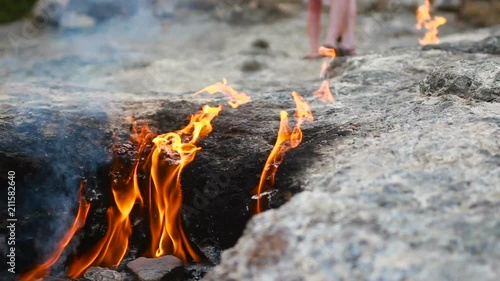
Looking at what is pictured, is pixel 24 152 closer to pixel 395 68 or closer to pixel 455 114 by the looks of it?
pixel 455 114

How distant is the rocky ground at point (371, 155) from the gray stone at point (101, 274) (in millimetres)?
25

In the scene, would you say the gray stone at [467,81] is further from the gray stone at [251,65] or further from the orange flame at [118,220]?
the gray stone at [251,65]

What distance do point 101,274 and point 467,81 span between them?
2284mm

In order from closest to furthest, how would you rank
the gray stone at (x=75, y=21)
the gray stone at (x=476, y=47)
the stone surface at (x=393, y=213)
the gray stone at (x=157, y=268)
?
the stone surface at (x=393, y=213) < the gray stone at (x=157, y=268) < the gray stone at (x=476, y=47) < the gray stone at (x=75, y=21)

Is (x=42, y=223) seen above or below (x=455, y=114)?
below

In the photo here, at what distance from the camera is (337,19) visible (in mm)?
5227

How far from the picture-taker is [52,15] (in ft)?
32.2

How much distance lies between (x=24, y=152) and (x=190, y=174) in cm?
93

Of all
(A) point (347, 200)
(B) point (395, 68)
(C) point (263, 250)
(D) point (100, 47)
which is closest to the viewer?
(C) point (263, 250)

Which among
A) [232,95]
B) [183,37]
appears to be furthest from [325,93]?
[183,37]

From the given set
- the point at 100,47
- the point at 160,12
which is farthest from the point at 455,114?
the point at 160,12

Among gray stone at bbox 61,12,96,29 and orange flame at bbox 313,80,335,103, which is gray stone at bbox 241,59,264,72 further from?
gray stone at bbox 61,12,96,29

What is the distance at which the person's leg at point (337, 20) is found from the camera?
17.0 ft

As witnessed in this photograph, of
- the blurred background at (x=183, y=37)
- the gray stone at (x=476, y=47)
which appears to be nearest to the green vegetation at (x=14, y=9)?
the blurred background at (x=183, y=37)
